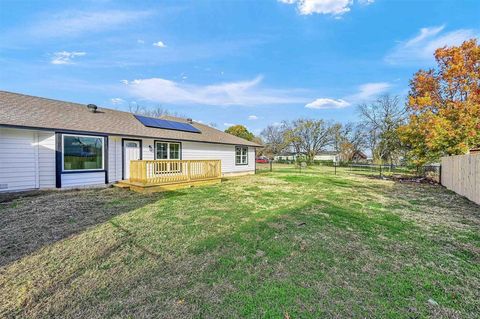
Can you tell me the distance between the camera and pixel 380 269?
279cm

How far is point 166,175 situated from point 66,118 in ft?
14.6

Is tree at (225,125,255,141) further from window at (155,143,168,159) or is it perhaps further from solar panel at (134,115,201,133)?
window at (155,143,168,159)

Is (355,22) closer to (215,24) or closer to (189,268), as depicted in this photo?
(215,24)

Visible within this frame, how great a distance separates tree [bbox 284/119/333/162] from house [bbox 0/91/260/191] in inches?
1149

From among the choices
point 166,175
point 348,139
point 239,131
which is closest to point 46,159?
point 166,175

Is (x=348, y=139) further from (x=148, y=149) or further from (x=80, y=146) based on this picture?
(x=80, y=146)

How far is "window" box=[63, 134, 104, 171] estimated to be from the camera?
313 inches

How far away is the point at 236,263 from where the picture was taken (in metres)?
2.93

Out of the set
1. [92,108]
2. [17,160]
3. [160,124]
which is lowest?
[17,160]

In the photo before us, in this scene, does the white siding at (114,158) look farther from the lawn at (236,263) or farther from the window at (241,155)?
the window at (241,155)

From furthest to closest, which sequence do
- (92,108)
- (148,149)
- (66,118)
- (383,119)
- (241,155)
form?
(383,119), (241,155), (92,108), (148,149), (66,118)

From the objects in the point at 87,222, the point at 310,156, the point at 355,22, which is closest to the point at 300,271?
the point at 87,222

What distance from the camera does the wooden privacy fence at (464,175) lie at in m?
6.78

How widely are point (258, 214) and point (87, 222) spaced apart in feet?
12.4
